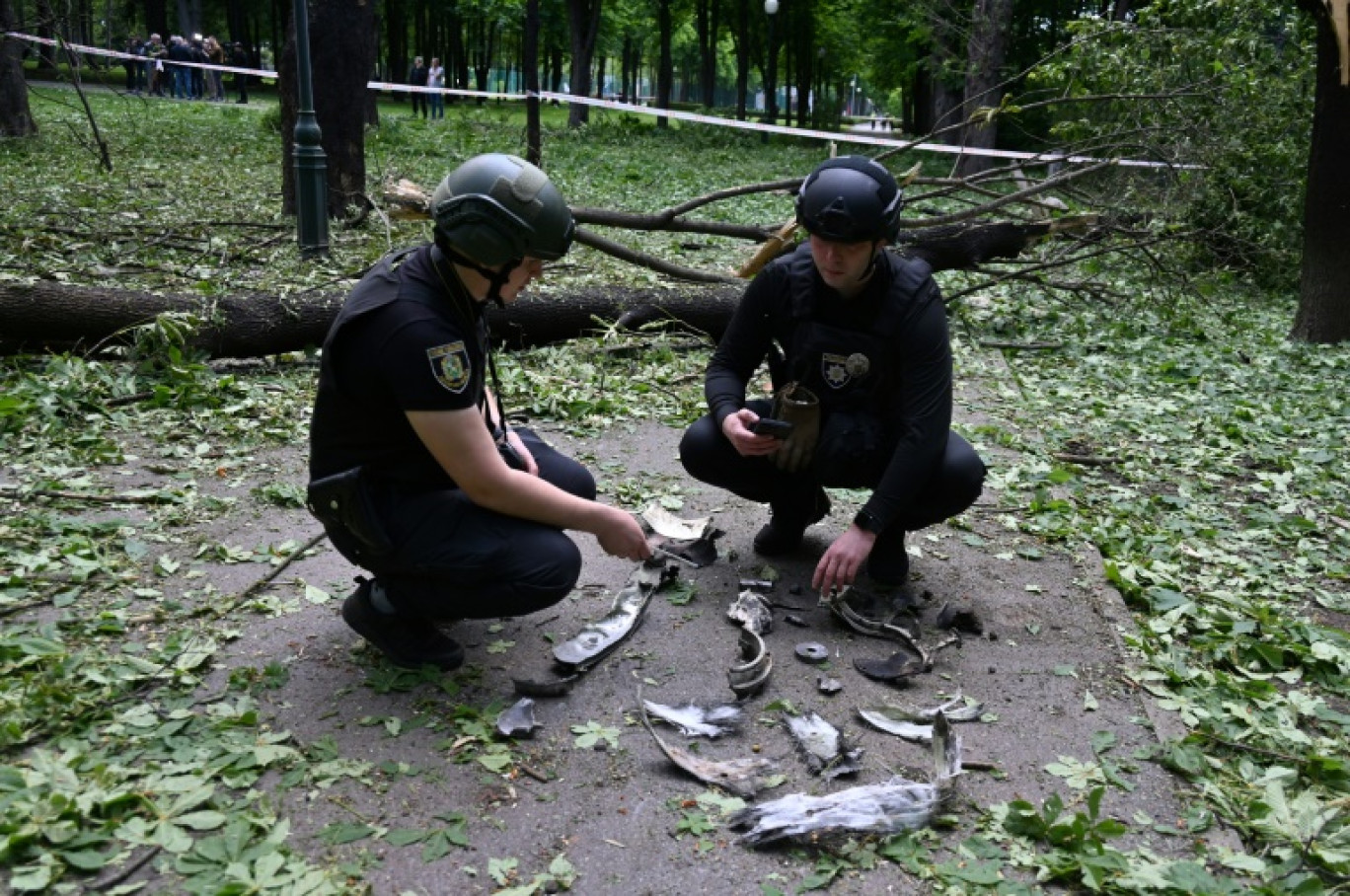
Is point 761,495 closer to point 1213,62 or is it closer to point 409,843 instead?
point 409,843

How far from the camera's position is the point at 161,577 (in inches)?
145

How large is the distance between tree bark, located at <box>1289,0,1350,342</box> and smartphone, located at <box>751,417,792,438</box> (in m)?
6.31

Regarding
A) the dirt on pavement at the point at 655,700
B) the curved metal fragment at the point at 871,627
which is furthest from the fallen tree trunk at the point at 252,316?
the curved metal fragment at the point at 871,627

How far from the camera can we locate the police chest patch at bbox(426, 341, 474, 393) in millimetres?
2738

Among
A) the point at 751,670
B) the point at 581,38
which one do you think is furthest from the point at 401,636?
the point at 581,38

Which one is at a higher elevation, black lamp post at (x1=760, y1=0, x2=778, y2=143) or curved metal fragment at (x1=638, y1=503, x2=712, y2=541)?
black lamp post at (x1=760, y1=0, x2=778, y2=143)

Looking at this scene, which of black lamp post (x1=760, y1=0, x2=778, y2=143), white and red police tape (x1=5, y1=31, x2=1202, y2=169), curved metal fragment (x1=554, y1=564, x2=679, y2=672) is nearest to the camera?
curved metal fragment (x1=554, y1=564, x2=679, y2=672)

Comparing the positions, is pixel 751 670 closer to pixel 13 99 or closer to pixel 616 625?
pixel 616 625

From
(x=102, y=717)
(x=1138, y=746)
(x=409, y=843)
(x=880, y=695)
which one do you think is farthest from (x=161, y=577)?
(x=1138, y=746)

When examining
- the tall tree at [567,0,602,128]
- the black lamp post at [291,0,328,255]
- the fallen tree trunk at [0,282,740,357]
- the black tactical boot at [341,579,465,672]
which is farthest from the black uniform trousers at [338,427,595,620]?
the tall tree at [567,0,602,128]

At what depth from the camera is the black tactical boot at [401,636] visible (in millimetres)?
3160

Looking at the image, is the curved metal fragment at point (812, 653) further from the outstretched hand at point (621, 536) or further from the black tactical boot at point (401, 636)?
the black tactical boot at point (401, 636)

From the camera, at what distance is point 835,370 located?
367 cm

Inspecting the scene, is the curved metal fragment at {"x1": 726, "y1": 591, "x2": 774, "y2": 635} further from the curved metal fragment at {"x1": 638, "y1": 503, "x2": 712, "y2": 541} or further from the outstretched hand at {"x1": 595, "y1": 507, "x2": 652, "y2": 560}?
the outstretched hand at {"x1": 595, "y1": 507, "x2": 652, "y2": 560}
